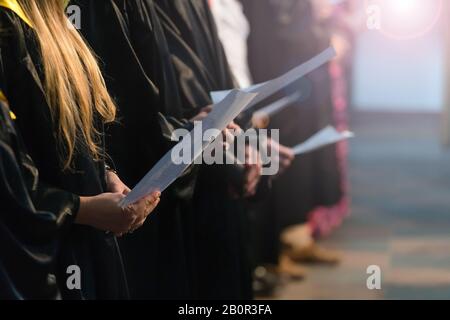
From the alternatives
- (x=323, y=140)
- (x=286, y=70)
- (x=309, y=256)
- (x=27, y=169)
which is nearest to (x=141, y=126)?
(x=27, y=169)

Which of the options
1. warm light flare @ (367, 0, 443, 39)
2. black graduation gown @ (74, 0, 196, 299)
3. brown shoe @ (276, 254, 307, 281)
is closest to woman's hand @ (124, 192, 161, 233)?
black graduation gown @ (74, 0, 196, 299)

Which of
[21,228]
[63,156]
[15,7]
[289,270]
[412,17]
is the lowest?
[289,270]

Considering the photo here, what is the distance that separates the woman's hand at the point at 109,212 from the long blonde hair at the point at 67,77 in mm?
88

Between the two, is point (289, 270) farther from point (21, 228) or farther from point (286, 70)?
point (21, 228)

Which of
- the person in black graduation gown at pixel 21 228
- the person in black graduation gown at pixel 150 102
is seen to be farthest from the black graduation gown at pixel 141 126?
the person in black graduation gown at pixel 21 228

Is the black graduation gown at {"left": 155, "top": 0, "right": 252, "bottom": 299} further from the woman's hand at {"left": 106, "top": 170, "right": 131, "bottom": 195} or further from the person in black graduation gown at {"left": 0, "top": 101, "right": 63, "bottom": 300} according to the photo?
the person in black graduation gown at {"left": 0, "top": 101, "right": 63, "bottom": 300}

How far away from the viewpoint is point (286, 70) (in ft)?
14.6

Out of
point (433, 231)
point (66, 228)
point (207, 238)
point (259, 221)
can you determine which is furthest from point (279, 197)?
point (66, 228)

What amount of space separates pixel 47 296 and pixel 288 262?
10.4ft

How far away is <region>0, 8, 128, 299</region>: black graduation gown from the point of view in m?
1.69

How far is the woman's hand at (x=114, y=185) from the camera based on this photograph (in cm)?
189

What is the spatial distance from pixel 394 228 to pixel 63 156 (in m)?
4.28

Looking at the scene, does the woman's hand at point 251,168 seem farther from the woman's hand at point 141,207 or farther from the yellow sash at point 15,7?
the yellow sash at point 15,7

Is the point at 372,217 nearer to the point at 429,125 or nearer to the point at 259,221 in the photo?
the point at 259,221
